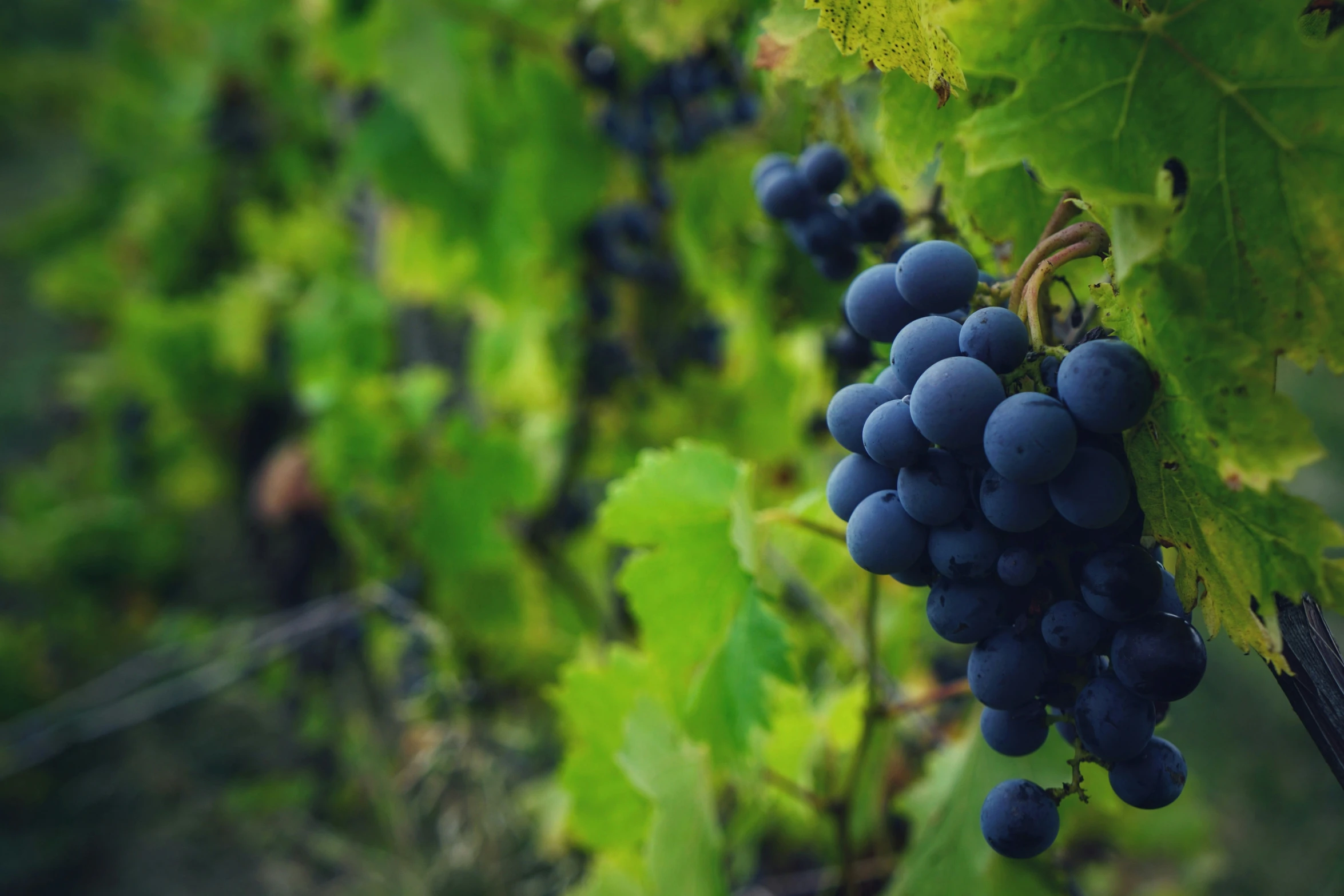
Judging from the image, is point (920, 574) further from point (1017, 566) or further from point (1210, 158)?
point (1210, 158)

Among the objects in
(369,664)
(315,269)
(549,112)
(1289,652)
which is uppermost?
(1289,652)

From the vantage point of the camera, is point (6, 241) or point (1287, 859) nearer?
point (1287, 859)

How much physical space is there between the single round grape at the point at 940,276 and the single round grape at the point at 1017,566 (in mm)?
148

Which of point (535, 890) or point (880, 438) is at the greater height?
point (880, 438)

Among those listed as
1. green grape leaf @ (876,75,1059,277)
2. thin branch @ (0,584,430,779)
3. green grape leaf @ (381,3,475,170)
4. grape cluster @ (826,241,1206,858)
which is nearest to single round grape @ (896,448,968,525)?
grape cluster @ (826,241,1206,858)

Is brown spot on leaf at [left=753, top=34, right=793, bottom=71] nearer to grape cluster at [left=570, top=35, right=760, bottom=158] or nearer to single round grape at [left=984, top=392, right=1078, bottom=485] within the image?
single round grape at [left=984, top=392, right=1078, bottom=485]

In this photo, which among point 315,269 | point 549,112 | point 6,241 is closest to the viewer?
point 549,112

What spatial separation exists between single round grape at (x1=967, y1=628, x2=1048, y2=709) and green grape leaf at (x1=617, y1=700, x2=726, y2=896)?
0.46 metres

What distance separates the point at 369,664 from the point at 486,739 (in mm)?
1139

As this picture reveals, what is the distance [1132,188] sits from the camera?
0.41 m

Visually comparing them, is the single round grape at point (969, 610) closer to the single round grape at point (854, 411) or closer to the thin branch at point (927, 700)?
the single round grape at point (854, 411)

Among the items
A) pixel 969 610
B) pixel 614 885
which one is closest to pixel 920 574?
pixel 969 610

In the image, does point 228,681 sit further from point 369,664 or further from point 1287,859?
point 1287,859

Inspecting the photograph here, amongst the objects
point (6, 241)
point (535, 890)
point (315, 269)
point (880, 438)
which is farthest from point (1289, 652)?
point (6, 241)
